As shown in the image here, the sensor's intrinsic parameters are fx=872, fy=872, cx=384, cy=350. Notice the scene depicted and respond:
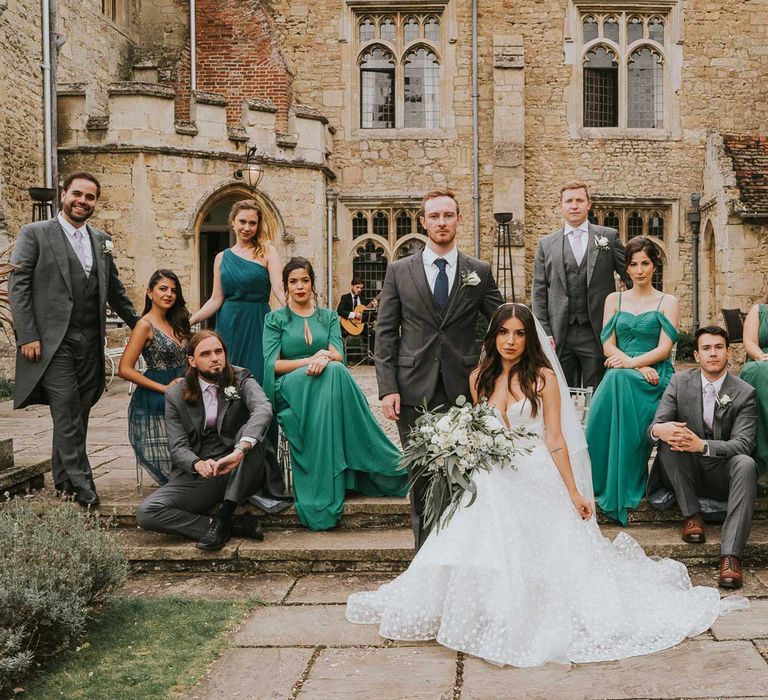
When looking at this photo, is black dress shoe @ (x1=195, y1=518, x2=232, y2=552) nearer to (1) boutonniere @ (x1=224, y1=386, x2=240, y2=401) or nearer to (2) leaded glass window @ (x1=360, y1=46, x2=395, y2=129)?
(1) boutonniere @ (x1=224, y1=386, x2=240, y2=401)

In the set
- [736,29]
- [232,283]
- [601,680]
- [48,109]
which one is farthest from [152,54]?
[601,680]

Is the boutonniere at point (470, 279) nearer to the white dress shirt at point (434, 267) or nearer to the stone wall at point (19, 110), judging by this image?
the white dress shirt at point (434, 267)

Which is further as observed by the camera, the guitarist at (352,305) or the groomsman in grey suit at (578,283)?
the guitarist at (352,305)

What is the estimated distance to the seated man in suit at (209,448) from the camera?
5.05 metres

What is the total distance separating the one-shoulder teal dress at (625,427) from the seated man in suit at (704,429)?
22 cm

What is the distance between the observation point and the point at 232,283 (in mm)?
5922

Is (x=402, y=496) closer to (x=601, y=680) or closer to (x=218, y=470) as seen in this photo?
(x=218, y=470)

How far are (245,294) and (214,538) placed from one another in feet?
5.76

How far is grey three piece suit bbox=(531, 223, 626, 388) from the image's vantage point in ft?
18.9

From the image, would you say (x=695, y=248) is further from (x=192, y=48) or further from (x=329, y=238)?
(x=192, y=48)

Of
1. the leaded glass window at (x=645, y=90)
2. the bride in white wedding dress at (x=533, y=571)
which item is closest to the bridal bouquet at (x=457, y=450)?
the bride in white wedding dress at (x=533, y=571)

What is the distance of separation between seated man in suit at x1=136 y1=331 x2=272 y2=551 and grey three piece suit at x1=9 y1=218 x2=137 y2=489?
0.69m

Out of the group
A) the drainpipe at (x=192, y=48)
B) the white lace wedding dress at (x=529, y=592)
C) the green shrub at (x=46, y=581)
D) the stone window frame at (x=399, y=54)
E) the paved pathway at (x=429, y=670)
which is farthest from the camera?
the stone window frame at (x=399, y=54)

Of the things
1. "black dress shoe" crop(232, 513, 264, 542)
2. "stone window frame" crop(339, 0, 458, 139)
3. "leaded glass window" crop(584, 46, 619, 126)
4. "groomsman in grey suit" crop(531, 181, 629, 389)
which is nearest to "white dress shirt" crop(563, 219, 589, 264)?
"groomsman in grey suit" crop(531, 181, 629, 389)
